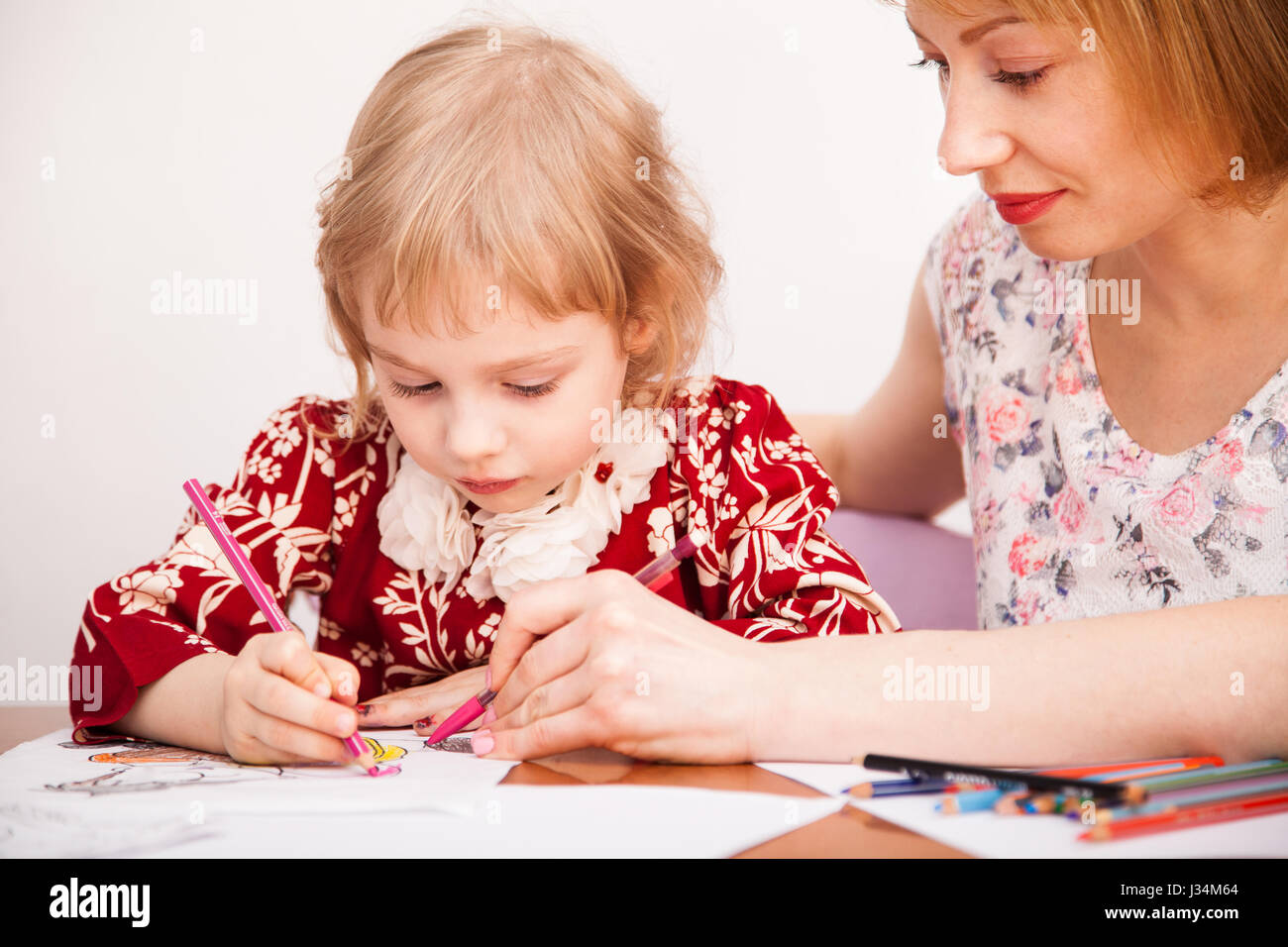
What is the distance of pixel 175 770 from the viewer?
807mm

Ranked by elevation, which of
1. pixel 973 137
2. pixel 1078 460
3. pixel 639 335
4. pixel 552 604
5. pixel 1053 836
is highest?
pixel 973 137

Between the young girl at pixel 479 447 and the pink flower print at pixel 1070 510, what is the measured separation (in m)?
0.24

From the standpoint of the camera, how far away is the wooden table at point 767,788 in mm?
615

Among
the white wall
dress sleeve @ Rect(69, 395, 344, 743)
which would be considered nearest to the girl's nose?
dress sleeve @ Rect(69, 395, 344, 743)

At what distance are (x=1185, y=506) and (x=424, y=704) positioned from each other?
26.3 inches

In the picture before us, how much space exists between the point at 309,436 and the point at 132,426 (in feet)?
2.31

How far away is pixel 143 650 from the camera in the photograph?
37.6 inches

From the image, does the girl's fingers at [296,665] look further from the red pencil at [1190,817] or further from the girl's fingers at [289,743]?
the red pencil at [1190,817]

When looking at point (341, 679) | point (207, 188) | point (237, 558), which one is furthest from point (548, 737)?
point (207, 188)

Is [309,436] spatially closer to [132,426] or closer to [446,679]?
[446,679]

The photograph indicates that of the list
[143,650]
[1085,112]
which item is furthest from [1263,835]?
[143,650]

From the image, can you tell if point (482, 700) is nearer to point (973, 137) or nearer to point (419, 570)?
point (419, 570)

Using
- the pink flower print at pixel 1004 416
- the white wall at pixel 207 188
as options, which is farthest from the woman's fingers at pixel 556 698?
the white wall at pixel 207 188
